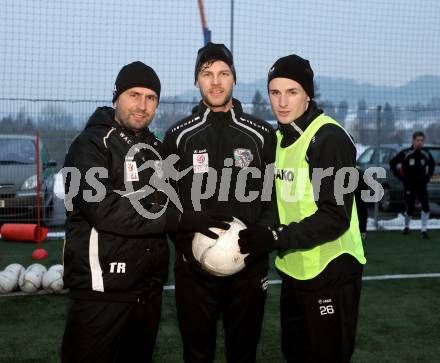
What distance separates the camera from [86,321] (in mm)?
3148

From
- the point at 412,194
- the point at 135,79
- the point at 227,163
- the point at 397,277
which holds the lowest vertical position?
the point at 397,277

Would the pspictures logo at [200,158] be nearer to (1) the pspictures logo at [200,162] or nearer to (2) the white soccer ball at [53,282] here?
(1) the pspictures logo at [200,162]

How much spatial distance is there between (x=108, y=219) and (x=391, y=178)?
10868 mm

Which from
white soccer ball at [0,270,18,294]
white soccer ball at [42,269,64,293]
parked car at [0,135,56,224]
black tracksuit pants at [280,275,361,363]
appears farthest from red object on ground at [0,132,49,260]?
black tracksuit pants at [280,275,361,363]

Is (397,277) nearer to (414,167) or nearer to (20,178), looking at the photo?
(414,167)

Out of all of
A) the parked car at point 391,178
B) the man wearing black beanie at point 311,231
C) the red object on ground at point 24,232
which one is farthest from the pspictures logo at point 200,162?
the parked car at point 391,178

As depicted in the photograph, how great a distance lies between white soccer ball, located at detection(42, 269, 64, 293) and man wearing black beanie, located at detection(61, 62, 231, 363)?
3389 mm

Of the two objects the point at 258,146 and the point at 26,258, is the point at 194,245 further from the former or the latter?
the point at 26,258

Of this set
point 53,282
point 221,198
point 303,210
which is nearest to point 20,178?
point 53,282

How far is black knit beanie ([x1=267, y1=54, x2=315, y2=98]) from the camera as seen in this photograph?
3.35 metres

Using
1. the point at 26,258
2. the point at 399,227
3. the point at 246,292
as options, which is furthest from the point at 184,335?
the point at 399,227

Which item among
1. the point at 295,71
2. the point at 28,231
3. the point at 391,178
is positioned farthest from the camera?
the point at 391,178

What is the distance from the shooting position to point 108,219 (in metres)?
3.06

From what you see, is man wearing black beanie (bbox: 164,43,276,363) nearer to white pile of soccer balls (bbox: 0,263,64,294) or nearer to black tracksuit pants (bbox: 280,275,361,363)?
black tracksuit pants (bbox: 280,275,361,363)
